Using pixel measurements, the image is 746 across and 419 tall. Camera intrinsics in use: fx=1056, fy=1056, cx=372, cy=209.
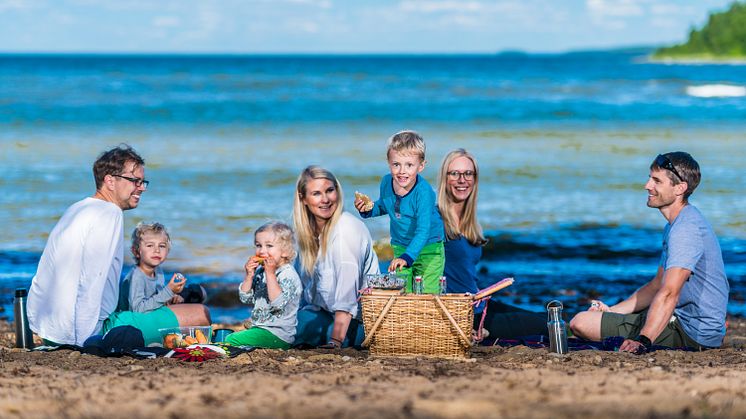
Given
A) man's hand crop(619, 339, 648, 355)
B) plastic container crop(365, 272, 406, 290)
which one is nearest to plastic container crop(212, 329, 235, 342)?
plastic container crop(365, 272, 406, 290)

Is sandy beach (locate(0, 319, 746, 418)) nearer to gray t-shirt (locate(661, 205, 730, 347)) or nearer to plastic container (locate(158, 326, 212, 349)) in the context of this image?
gray t-shirt (locate(661, 205, 730, 347))

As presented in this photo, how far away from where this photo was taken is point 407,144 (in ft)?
25.1

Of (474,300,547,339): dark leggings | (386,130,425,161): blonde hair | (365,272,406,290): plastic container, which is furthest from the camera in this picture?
(474,300,547,339): dark leggings

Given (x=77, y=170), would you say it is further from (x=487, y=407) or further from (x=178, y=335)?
(x=487, y=407)

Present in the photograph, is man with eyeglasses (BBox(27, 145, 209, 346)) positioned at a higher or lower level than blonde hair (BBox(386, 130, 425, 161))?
lower

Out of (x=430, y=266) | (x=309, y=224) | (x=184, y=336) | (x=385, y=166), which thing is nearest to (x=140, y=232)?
(x=184, y=336)

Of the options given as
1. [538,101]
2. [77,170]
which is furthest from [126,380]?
[538,101]

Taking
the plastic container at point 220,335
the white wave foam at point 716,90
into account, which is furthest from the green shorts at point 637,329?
the white wave foam at point 716,90

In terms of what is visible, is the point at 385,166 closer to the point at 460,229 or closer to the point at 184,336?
the point at 460,229

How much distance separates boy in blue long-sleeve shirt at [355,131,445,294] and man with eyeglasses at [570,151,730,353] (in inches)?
54.6

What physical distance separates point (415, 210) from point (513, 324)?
1146 millimetres

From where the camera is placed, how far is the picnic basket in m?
6.69

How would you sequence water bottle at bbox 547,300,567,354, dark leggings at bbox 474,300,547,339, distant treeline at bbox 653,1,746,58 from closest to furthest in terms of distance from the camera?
water bottle at bbox 547,300,567,354 < dark leggings at bbox 474,300,547,339 < distant treeline at bbox 653,1,746,58

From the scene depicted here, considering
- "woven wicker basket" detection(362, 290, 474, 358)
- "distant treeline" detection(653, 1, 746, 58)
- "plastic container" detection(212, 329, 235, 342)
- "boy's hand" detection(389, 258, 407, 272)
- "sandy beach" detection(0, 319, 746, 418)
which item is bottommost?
"sandy beach" detection(0, 319, 746, 418)
